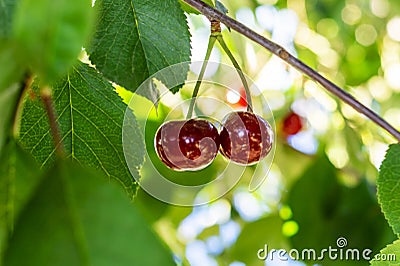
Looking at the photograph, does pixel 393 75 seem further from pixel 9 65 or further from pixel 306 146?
pixel 9 65

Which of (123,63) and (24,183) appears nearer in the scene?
(24,183)

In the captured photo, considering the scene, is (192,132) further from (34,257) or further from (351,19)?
(351,19)

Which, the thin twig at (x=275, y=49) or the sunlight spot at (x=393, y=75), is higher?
the sunlight spot at (x=393, y=75)

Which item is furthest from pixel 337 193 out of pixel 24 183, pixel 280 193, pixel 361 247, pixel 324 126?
pixel 24 183

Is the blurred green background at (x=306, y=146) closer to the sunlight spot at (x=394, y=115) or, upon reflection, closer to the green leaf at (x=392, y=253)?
the sunlight spot at (x=394, y=115)

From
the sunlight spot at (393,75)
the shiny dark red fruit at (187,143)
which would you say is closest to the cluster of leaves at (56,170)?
the shiny dark red fruit at (187,143)

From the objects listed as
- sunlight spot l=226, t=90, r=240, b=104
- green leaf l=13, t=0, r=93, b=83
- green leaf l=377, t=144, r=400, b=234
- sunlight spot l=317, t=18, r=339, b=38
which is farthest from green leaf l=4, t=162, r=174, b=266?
sunlight spot l=317, t=18, r=339, b=38
